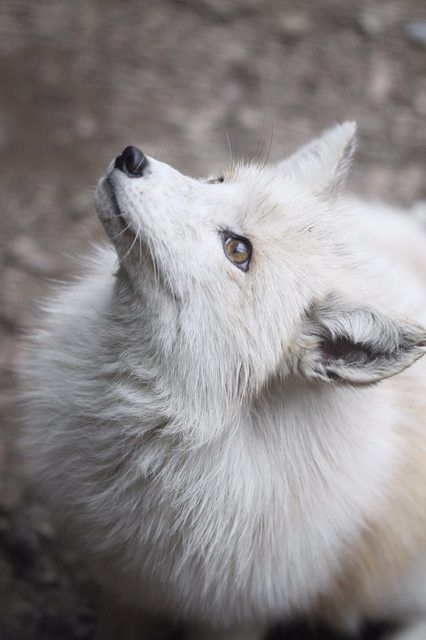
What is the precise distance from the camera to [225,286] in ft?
7.55

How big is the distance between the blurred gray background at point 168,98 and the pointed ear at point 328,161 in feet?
3.96

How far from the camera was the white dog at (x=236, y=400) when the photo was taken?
7.55 ft

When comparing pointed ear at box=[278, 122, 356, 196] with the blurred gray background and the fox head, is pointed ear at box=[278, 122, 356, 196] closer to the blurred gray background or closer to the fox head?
the fox head

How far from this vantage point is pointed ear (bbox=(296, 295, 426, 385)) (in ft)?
6.85

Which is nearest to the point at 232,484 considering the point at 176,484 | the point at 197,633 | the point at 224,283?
the point at 176,484

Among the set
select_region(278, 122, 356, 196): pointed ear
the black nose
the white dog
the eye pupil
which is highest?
select_region(278, 122, 356, 196): pointed ear

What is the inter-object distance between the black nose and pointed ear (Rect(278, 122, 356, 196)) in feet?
2.39

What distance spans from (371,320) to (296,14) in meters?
3.61

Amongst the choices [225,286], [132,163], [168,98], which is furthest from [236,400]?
[168,98]

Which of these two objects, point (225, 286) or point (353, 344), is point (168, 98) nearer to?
point (225, 286)

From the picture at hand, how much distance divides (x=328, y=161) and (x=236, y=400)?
3.42 ft

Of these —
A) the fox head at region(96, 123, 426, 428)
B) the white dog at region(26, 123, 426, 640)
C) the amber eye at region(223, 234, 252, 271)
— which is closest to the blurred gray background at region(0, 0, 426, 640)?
the white dog at region(26, 123, 426, 640)

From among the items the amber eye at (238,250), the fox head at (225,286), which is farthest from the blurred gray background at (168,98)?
the amber eye at (238,250)

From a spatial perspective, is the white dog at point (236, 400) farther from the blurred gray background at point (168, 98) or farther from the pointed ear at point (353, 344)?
the blurred gray background at point (168, 98)
